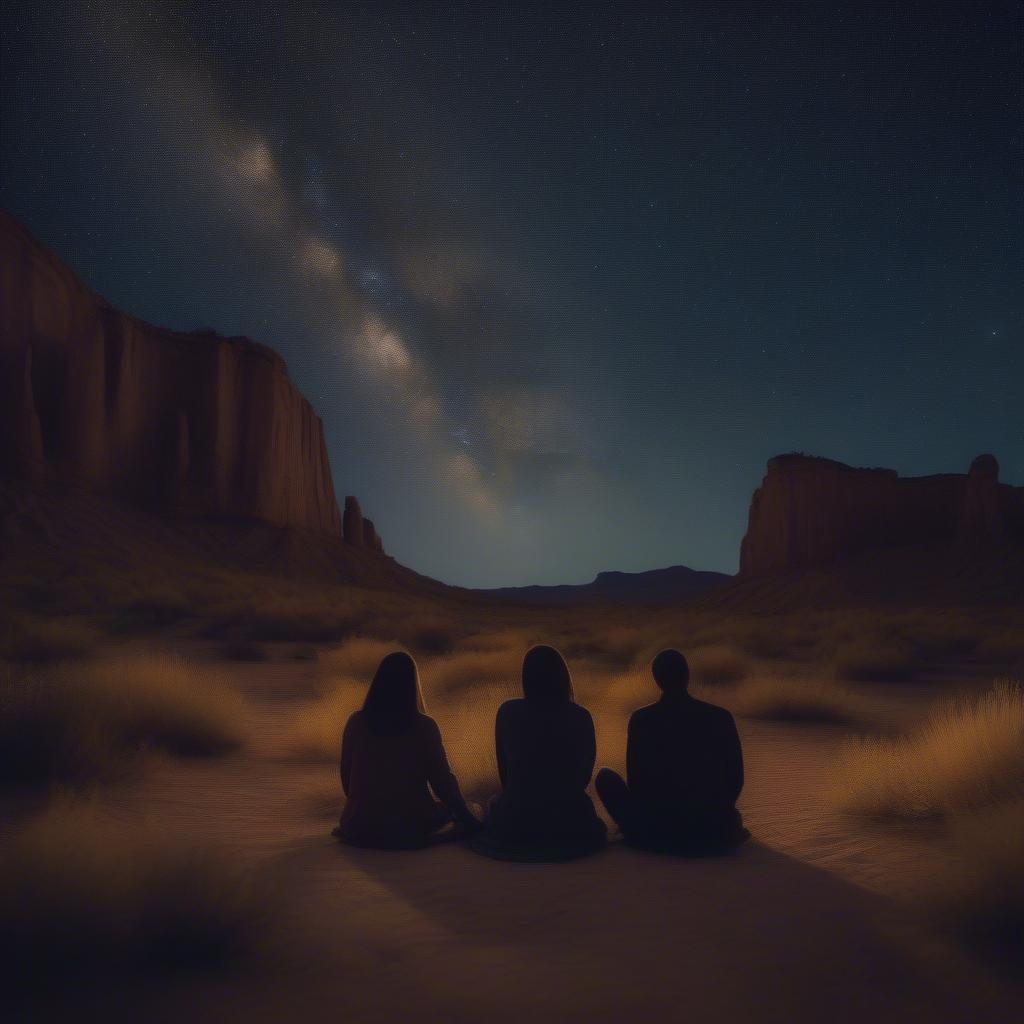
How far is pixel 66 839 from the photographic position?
11.3 feet

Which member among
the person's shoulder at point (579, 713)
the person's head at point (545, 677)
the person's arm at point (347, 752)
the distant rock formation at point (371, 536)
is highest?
the distant rock formation at point (371, 536)

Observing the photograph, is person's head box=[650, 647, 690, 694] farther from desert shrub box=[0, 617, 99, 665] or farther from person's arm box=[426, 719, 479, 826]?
desert shrub box=[0, 617, 99, 665]

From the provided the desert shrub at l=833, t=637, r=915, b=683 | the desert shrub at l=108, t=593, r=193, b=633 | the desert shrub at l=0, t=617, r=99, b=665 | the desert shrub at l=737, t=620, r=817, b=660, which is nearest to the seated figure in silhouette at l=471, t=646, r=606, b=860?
the desert shrub at l=0, t=617, r=99, b=665

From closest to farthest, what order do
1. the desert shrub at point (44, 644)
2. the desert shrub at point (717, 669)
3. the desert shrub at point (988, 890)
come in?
1. the desert shrub at point (988, 890)
2. the desert shrub at point (44, 644)
3. the desert shrub at point (717, 669)

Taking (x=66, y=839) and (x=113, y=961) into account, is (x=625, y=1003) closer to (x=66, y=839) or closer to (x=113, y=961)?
(x=113, y=961)

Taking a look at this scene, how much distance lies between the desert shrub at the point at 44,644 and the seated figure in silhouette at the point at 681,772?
12.4 m

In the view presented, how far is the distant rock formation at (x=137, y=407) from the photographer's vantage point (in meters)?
41.2

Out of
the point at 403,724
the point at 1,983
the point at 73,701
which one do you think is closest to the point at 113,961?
the point at 1,983

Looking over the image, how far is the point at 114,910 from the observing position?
3.14m

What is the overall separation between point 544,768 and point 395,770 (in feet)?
3.36

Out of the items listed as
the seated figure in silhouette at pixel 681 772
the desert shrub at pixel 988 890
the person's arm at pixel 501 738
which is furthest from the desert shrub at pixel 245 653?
the desert shrub at pixel 988 890

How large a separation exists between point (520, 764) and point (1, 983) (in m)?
2.75

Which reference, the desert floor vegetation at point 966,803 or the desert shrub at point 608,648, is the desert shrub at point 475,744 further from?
the desert shrub at point 608,648

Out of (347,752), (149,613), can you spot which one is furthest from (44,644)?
(347,752)
